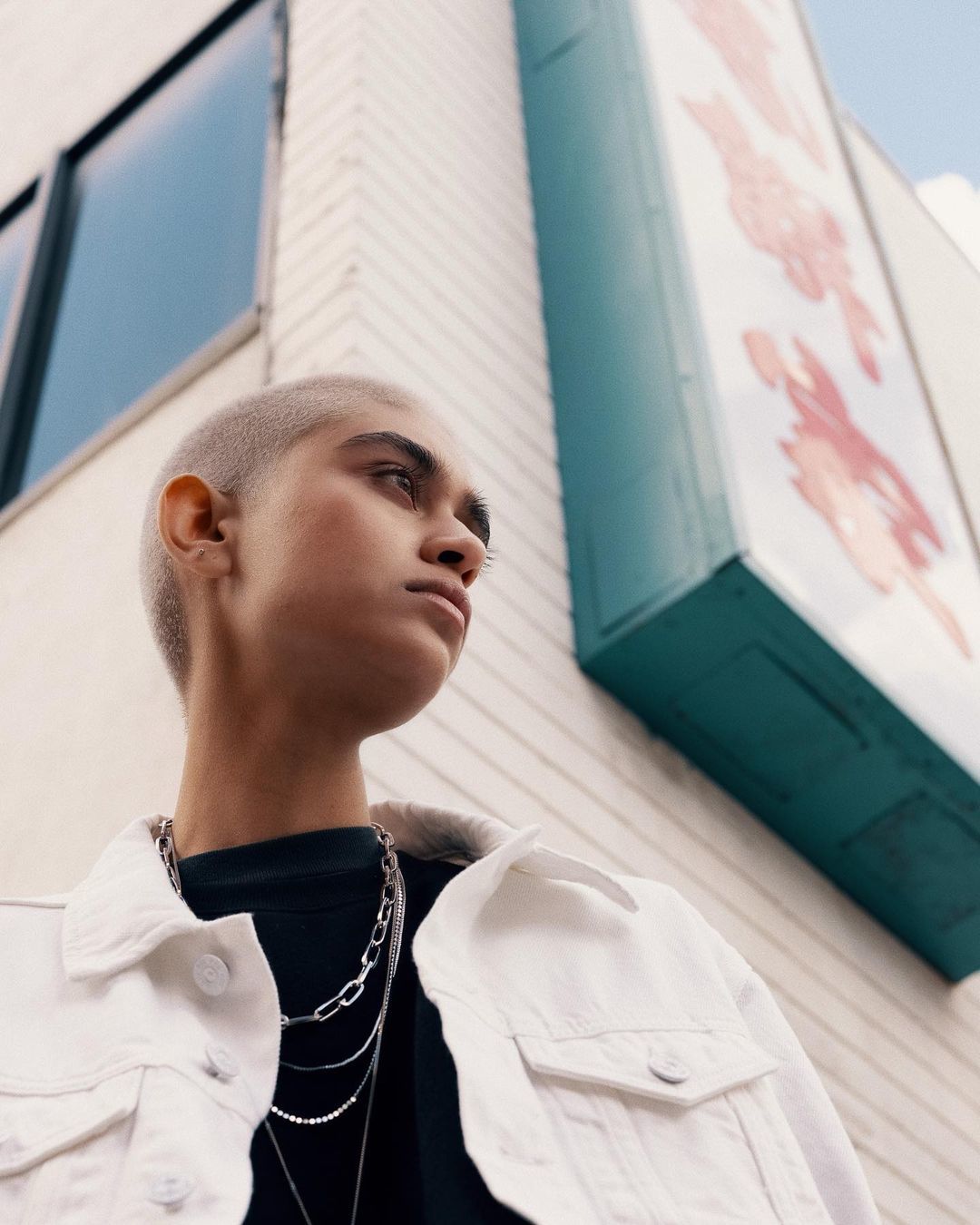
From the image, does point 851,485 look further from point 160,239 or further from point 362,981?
point 362,981

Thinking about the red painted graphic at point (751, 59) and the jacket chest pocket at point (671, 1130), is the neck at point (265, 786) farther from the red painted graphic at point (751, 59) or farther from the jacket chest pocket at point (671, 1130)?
the red painted graphic at point (751, 59)

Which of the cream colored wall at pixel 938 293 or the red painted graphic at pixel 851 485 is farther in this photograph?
the cream colored wall at pixel 938 293

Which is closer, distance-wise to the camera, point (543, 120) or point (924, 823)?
point (924, 823)

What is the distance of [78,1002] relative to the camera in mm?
1177

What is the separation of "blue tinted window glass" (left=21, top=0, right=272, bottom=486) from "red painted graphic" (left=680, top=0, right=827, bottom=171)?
157cm

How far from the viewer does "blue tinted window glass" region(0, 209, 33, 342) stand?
198 inches

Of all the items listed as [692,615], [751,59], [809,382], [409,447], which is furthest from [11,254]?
[409,447]

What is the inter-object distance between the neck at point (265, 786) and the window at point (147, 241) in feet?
8.41

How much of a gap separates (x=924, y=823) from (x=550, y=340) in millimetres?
1687

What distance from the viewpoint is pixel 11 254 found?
5.30 metres

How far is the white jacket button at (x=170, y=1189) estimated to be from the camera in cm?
97

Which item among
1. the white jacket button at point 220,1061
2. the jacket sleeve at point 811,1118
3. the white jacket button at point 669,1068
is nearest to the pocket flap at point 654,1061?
the white jacket button at point 669,1068

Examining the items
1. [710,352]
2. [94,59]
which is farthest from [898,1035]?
[94,59]

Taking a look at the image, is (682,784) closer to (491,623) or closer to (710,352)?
(491,623)
